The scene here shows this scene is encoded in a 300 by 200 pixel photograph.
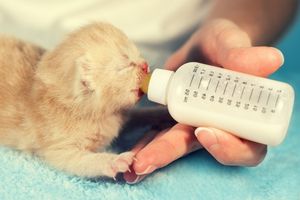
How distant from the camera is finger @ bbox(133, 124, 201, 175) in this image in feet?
3.99

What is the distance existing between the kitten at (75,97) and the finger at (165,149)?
0.04 meters

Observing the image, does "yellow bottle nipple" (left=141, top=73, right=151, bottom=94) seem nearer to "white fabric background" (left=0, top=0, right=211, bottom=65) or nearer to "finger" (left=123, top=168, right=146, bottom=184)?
"finger" (left=123, top=168, right=146, bottom=184)

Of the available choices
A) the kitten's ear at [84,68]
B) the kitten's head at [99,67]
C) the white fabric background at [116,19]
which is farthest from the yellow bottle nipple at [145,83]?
the white fabric background at [116,19]

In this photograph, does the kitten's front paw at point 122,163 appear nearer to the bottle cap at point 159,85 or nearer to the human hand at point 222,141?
the human hand at point 222,141

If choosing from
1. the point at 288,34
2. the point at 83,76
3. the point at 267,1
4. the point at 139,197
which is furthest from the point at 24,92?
the point at 288,34

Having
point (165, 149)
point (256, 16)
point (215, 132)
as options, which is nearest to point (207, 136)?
point (215, 132)

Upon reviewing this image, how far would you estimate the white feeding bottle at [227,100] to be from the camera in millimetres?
1130

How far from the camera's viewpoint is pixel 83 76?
1.22m

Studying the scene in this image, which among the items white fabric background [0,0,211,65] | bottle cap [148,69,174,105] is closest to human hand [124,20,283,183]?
bottle cap [148,69,174,105]

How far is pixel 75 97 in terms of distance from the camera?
50.0 inches

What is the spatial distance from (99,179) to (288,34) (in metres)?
1.09

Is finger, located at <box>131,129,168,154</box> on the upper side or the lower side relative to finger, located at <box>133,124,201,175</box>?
lower

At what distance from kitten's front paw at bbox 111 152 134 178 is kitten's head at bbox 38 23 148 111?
12 centimetres

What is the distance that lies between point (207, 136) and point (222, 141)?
35mm
